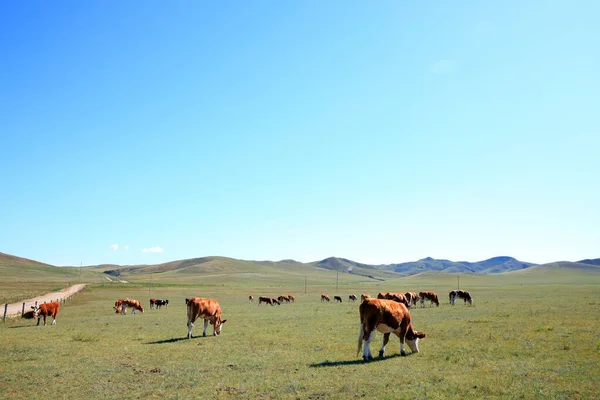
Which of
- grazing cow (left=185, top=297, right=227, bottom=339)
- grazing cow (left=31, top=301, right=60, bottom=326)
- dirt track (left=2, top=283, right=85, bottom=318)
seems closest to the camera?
grazing cow (left=185, top=297, right=227, bottom=339)

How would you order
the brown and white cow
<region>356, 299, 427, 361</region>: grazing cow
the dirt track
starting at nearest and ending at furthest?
<region>356, 299, 427, 361</region>: grazing cow, the dirt track, the brown and white cow

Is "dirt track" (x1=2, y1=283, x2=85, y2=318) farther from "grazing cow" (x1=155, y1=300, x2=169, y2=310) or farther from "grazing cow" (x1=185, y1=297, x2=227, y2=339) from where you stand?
"grazing cow" (x1=185, y1=297, x2=227, y2=339)

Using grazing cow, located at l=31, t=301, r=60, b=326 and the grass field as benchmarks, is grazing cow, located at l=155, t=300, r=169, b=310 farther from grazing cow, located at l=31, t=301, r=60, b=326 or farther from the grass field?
the grass field

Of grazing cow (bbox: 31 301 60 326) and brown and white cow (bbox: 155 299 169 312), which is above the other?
grazing cow (bbox: 31 301 60 326)

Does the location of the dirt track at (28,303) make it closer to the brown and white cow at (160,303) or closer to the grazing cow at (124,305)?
the grazing cow at (124,305)

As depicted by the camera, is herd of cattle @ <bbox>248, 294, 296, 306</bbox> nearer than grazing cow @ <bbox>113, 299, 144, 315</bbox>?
No

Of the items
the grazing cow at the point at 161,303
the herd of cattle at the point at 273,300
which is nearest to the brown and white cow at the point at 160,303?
the grazing cow at the point at 161,303

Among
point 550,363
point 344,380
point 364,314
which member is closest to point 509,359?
point 550,363

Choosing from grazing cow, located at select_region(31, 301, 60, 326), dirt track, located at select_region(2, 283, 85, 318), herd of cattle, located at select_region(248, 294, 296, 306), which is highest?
grazing cow, located at select_region(31, 301, 60, 326)

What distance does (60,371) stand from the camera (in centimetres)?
1382

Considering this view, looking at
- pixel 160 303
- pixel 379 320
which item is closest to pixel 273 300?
pixel 160 303

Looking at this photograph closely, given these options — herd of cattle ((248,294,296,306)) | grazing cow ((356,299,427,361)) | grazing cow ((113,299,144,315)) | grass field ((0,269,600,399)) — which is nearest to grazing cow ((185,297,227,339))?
grass field ((0,269,600,399))

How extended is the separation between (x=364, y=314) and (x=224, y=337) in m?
9.78

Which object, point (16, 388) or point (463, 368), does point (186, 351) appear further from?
point (463, 368)
